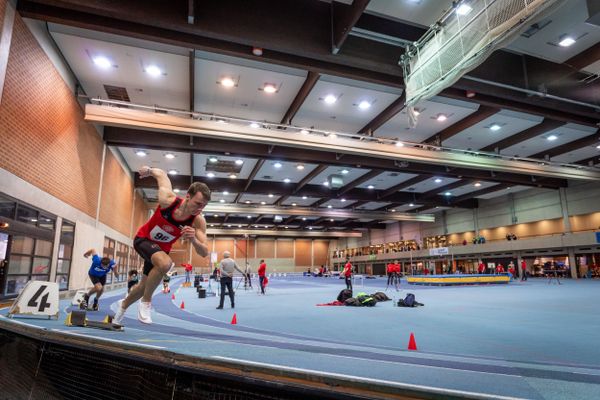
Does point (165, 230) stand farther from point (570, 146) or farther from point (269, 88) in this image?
point (570, 146)

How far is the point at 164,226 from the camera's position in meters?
4.32

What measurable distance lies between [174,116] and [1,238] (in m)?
7.30

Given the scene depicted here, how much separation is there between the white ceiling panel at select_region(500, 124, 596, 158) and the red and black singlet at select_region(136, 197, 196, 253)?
19.4 meters

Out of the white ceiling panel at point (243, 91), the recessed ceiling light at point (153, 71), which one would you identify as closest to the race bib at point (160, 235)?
the white ceiling panel at point (243, 91)

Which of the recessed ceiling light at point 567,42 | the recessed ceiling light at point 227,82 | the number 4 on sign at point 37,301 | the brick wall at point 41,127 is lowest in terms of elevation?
the number 4 on sign at point 37,301

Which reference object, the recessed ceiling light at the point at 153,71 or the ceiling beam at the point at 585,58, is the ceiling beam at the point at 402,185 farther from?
the recessed ceiling light at the point at 153,71

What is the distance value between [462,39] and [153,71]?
988 cm

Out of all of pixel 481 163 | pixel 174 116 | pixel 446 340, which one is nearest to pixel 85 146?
pixel 174 116

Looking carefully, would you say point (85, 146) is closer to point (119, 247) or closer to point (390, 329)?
point (119, 247)

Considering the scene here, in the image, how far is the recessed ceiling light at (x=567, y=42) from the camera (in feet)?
35.7

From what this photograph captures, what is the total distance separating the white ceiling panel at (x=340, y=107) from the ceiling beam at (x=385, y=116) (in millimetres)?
192

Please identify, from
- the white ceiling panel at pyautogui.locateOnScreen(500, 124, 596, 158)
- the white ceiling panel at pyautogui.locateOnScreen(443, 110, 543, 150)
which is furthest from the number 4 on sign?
the white ceiling panel at pyautogui.locateOnScreen(500, 124, 596, 158)

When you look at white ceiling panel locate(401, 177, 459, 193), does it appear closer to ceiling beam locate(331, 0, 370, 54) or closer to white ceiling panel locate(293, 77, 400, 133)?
white ceiling panel locate(293, 77, 400, 133)

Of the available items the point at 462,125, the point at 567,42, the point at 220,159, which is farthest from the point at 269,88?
the point at 567,42
